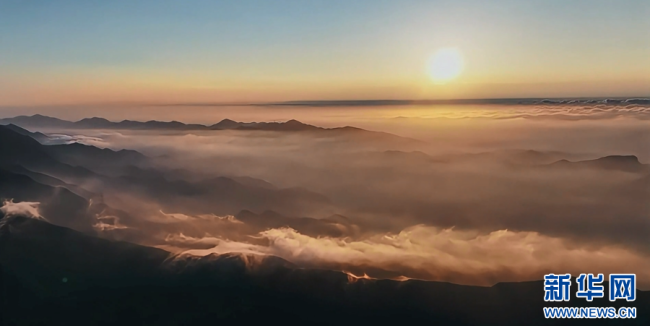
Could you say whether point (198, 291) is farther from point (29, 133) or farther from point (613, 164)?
point (613, 164)

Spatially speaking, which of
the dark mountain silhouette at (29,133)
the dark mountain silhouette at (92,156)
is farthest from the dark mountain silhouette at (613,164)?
the dark mountain silhouette at (29,133)

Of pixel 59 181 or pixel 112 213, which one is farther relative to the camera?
pixel 59 181

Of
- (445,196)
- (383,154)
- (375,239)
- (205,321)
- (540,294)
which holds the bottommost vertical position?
(205,321)

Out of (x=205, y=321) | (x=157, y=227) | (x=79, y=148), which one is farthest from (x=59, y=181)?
(x=205, y=321)

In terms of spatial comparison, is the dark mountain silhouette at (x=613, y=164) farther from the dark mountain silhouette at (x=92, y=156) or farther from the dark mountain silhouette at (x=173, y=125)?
the dark mountain silhouette at (x=92, y=156)

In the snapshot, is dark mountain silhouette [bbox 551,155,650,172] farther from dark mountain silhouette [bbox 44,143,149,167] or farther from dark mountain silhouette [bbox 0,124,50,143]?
dark mountain silhouette [bbox 0,124,50,143]

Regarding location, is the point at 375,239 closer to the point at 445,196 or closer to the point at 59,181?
the point at 445,196

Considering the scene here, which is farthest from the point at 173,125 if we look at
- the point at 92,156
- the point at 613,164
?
the point at 613,164

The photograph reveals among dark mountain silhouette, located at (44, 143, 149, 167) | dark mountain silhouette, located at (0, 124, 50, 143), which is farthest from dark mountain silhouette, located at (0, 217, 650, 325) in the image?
dark mountain silhouette, located at (0, 124, 50, 143)
